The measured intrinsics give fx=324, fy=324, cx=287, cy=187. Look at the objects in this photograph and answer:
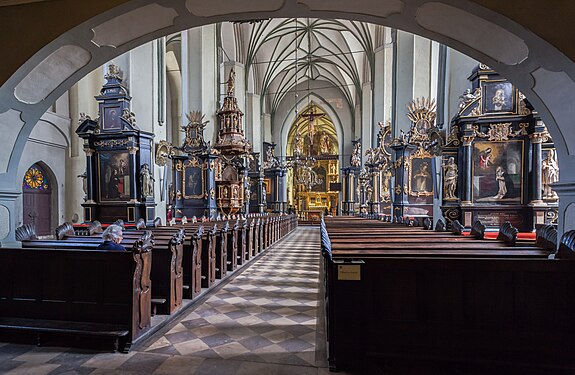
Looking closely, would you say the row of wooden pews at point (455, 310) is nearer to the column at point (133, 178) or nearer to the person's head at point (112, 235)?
the person's head at point (112, 235)

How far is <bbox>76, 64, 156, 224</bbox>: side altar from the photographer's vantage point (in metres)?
10.3

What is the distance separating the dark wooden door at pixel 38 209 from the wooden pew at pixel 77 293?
1053cm

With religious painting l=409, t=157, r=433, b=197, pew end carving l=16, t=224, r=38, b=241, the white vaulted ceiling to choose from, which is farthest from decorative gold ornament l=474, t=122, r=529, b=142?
the white vaulted ceiling

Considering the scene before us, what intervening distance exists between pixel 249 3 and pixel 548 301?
13.7ft

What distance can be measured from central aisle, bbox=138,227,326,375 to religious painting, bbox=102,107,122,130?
731cm

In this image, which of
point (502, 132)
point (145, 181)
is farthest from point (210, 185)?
point (502, 132)

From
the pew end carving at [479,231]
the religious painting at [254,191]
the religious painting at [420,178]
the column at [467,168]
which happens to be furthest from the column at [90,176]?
the religious painting at [254,191]

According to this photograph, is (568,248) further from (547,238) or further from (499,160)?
(499,160)

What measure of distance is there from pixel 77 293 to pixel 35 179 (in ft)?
38.4

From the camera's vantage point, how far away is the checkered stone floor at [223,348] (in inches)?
114

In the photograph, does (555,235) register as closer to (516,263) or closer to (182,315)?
(516,263)

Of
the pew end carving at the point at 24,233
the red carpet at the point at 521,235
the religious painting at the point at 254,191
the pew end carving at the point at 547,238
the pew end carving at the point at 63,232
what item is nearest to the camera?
the pew end carving at the point at 547,238

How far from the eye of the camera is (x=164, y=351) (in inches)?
127

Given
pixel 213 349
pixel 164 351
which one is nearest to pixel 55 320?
pixel 164 351
